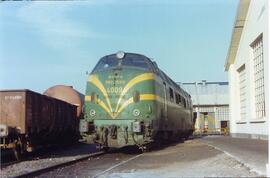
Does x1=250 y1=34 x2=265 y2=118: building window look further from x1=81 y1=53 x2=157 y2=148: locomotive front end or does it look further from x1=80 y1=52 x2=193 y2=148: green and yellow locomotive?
x1=81 y1=53 x2=157 y2=148: locomotive front end

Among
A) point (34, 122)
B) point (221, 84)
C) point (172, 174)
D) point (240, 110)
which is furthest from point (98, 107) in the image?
point (221, 84)

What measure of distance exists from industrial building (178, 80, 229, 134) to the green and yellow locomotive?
38627 mm

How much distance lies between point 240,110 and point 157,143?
12.1m

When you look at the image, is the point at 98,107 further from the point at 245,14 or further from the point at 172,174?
the point at 245,14

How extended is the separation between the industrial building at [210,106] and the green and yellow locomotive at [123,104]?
38.6 m

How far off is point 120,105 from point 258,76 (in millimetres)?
9313

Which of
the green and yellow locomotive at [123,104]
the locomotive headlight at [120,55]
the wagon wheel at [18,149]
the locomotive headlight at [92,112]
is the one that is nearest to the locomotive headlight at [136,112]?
the green and yellow locomotive at [123,104]

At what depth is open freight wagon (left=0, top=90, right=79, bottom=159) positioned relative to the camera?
15.2 metres

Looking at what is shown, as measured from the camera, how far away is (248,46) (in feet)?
79.3

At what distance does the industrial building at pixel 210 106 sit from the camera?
5553 centimetres

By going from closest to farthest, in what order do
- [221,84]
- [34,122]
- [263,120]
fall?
1. [34,122]
2. [263,120]
3. [221,84]

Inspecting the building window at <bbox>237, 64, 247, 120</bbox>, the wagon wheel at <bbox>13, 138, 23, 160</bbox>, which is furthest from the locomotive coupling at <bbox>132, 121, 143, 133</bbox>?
the building window at <bbox>237, 64, 247, 120</bbox>

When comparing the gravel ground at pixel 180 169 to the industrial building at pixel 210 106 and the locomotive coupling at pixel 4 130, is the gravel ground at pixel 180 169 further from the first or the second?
the industrial building at pixel 210 106

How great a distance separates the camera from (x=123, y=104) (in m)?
15.7
